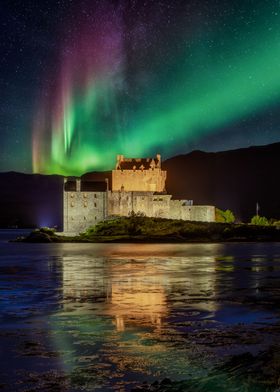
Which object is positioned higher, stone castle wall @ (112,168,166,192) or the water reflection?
stone castle wall @ (112,168,166,192)

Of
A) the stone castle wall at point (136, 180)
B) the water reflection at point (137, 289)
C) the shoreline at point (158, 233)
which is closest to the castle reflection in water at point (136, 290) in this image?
the water reflection at point (137, 289)

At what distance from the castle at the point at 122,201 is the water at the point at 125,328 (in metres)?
58.3

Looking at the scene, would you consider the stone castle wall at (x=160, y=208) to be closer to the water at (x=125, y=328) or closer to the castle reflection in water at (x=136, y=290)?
the castle reflection in water at (x=136, y=290)

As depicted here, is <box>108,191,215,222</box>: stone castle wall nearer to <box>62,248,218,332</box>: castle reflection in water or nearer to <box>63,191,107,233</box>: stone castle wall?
<box>63,191,107,233</box>: stone castle wall

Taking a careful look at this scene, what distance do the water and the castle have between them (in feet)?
191

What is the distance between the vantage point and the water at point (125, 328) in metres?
11.3

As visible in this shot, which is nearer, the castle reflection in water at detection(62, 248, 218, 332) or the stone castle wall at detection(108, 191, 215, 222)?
the castle reflection in water at detection(62, 248, 218, 332)

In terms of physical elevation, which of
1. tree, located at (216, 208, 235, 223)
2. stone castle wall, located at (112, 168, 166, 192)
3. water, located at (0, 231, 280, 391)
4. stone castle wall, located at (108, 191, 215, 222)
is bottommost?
water, located at (0, 231, 280, 391)

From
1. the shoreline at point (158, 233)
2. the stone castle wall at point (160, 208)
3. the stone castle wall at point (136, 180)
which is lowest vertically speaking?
the shoreline at point (158, 233)

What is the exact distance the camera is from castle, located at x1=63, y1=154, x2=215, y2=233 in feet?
289

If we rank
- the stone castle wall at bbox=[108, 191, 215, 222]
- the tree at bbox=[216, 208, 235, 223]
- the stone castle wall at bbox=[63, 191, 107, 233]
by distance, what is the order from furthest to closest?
the tree at bbox=[216, 208, 235, 223] < the stone castle wall at bbox=[108, 191, 215, 222] < the stone castle wall at bbox=[63, 191, 107, 233]

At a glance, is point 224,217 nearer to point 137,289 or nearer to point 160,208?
point 160,208

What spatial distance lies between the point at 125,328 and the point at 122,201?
74538mm

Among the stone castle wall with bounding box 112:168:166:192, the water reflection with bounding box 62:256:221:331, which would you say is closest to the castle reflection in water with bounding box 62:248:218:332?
the water reflection with bounding box 62:256:221:331
